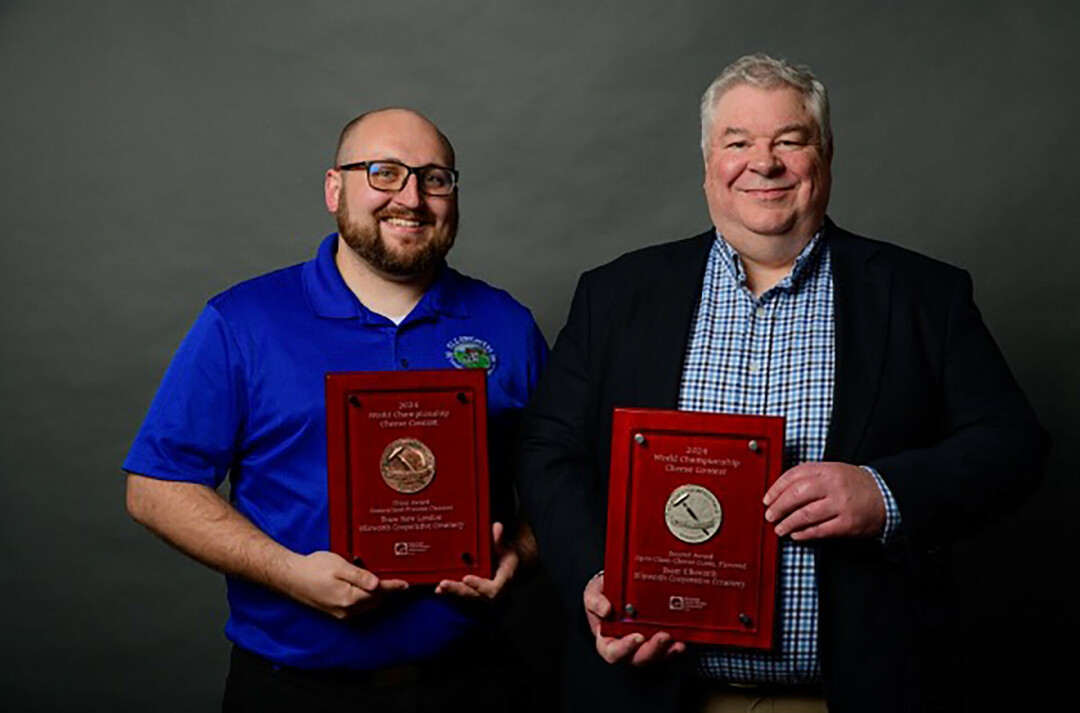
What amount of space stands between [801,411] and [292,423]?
3.77 ft

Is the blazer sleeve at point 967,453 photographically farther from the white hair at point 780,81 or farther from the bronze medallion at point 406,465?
the bronze medallion at point 406,465

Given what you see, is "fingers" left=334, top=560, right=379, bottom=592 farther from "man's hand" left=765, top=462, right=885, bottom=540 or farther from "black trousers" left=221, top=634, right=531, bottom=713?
"man's hand" left=765, top=462, right=885, bottom=540

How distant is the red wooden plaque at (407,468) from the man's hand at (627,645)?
37 centimetres

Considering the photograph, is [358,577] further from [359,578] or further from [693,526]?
[693,526]

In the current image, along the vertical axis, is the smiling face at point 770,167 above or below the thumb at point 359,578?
above

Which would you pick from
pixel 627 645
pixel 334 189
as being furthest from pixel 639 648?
pixel 334 189

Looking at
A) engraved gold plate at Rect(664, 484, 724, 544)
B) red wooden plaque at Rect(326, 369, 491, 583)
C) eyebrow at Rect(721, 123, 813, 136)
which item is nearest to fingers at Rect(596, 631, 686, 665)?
engraved gold plate at Rect(664, 484, 724, 544)

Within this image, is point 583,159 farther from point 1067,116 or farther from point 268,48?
point 1067,116

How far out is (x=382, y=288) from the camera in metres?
3.09

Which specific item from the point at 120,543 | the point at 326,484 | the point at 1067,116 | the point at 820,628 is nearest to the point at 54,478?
the point at 120,543

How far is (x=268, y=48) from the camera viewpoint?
4.21 m

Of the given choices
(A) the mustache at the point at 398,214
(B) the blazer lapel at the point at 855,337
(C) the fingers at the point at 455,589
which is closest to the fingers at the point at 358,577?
(C) the fingers at the point at 455,589

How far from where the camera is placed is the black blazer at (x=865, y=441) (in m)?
2.53

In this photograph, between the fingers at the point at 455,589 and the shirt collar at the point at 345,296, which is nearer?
the fingers at the point at 455,589
